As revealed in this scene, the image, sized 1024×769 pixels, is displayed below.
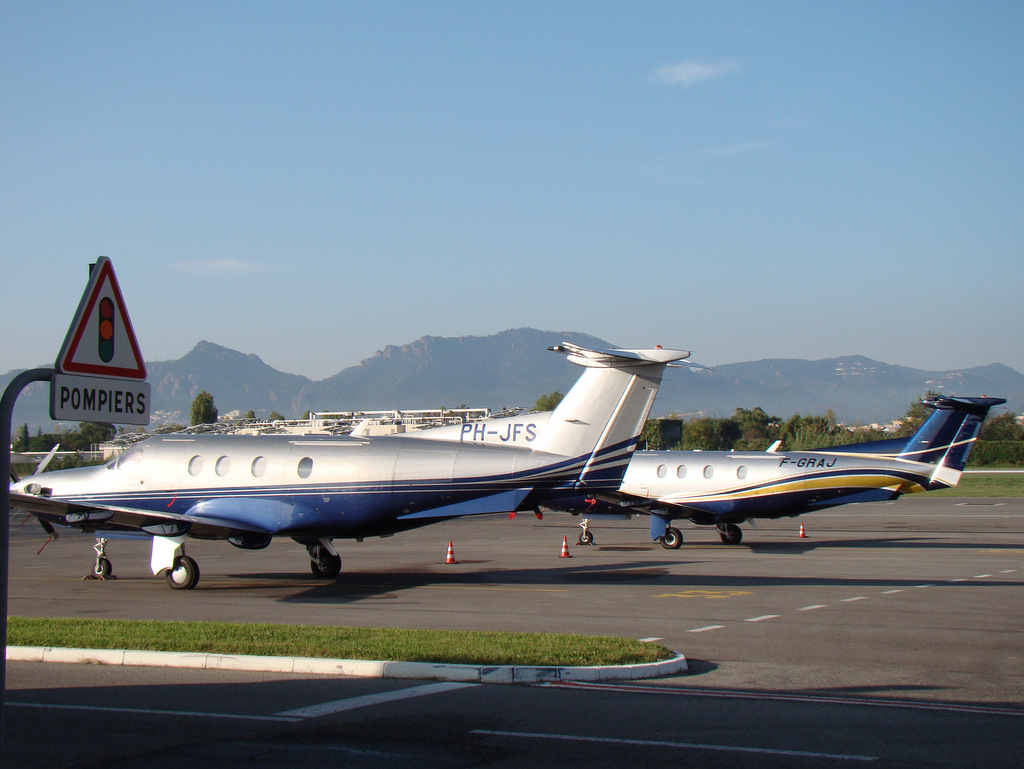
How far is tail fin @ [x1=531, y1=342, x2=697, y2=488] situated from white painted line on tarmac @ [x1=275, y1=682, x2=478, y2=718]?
8778mm

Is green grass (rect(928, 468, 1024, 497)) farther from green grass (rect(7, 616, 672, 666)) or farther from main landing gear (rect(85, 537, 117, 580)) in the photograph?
green grass (rect(7, 616, 672, 666))

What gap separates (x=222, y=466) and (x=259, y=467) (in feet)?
2.76

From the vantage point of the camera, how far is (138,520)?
1731cm

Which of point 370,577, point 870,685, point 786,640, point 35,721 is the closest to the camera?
point 35,721

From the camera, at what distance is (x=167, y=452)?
19.1 metres

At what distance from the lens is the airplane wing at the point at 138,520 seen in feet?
56.2

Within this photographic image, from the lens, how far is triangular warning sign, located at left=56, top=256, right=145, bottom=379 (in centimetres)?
513

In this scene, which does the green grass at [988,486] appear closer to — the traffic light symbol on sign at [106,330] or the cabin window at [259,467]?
the cabin window at [259,467]

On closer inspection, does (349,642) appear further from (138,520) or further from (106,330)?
(138,520)

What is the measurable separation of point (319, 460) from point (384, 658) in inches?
346

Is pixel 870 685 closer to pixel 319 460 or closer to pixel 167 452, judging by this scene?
pixel 319 460

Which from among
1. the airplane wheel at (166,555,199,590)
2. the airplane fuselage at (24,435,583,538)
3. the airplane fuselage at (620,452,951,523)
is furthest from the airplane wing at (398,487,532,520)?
the airplane fuselage at (620,452,951,523)

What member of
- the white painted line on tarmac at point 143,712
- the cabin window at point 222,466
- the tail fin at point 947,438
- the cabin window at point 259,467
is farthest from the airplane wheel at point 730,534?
the white painted line on tarmac at point 143,712

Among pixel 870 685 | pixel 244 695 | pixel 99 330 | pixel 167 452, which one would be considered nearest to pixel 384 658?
pixel 244 695
